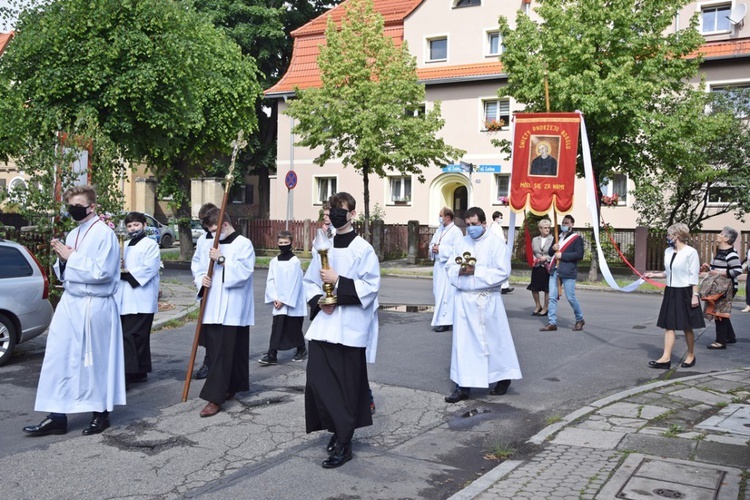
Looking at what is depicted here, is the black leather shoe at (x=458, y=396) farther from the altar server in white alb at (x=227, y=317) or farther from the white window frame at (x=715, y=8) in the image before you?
the white window frame at (x=715, y=8)

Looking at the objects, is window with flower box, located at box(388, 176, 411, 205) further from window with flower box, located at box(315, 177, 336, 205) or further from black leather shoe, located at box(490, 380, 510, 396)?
black leather shoe, located at box(490, 380, 510, 396)

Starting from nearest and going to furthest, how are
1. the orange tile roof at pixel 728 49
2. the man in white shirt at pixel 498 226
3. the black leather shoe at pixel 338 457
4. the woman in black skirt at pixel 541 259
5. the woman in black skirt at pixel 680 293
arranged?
the black leather shoe at pixel 338 457 < the woman in black skirt at pixel 680 293 < the woman in black skirt at pixel 541 259 < the man in white shirt at pixel 498 226 < the orange tile roof at pixel 728 49

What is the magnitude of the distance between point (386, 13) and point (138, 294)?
30.6 meters

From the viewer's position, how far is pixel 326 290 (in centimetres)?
593

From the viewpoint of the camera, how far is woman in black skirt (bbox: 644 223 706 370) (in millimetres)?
9570

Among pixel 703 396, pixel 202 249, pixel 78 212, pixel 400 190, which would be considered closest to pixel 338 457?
pixel 78 212

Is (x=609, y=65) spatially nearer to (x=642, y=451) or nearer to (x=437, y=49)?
(x=437, y=49)

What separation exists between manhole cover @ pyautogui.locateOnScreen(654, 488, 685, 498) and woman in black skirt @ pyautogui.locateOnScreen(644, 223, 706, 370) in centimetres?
480

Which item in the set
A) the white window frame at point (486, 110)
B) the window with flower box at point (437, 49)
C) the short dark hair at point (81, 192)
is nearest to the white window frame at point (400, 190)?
the white window frame at point (486, 110)

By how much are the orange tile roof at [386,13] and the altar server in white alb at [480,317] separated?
1126 inches

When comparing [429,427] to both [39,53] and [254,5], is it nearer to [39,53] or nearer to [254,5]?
[39,53]

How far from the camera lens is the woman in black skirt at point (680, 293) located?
31.4 ft

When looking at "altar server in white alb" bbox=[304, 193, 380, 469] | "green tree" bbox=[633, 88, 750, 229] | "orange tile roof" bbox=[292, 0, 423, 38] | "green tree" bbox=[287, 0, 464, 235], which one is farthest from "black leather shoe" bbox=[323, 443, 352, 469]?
"orange tile roof" bbox=[292, 0, 423, 38]

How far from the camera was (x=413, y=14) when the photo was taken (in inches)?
1388
